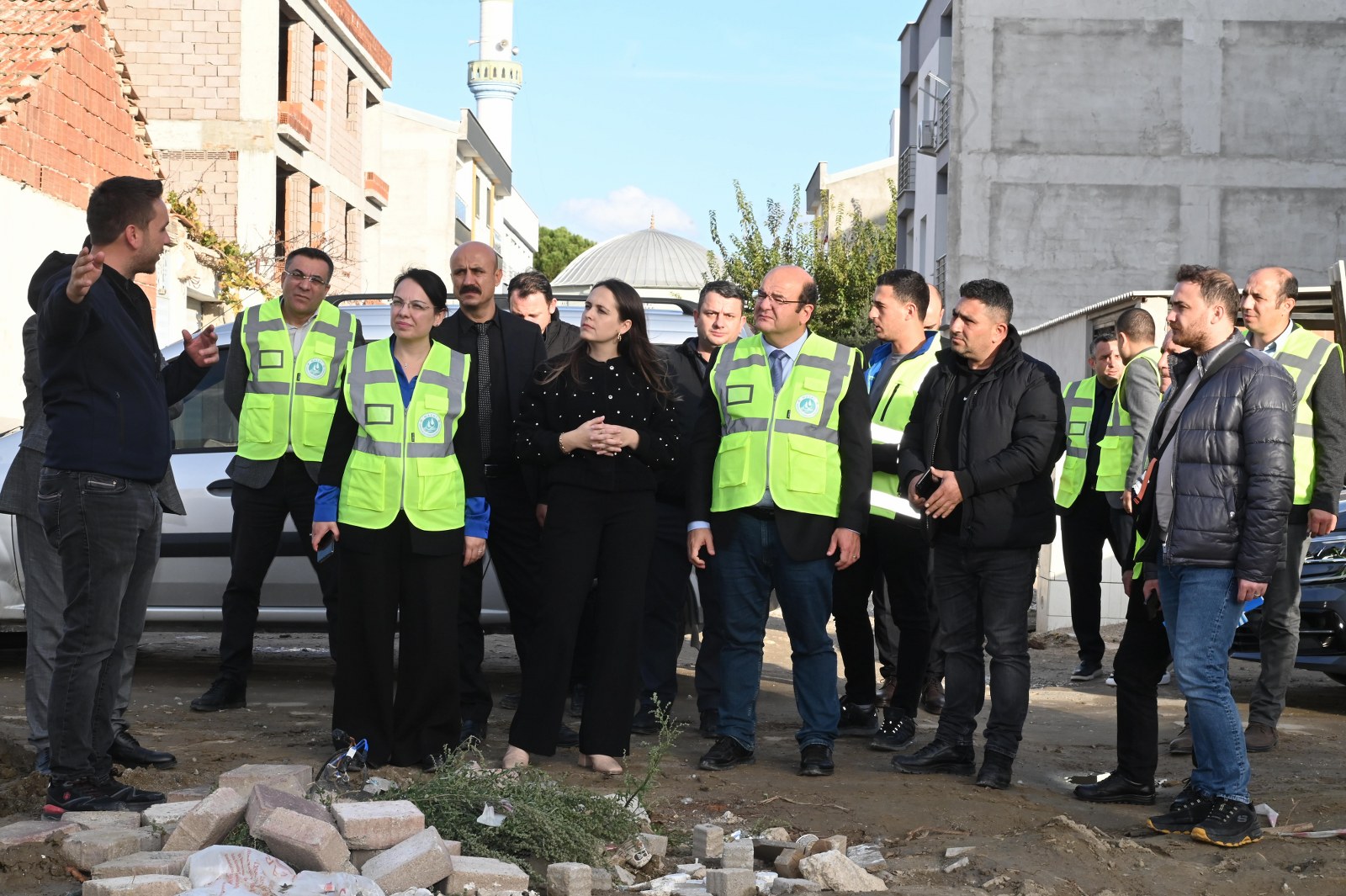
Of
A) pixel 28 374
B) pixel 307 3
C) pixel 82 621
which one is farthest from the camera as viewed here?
pixel 307 3

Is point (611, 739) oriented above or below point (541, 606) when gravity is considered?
below

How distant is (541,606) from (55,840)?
211 centimetres

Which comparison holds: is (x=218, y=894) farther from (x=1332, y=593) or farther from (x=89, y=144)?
(x=89, y=144)

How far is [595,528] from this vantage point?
611 centimetres

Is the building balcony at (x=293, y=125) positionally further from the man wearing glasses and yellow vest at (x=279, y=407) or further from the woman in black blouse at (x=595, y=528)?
the woman in black blouse at (x=595, y=528)

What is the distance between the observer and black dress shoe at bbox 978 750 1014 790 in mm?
6039

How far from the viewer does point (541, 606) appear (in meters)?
6.12

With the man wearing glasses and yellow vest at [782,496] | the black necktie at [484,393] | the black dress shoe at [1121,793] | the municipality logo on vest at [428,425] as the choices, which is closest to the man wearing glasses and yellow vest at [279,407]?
the black necktie at [484,393]

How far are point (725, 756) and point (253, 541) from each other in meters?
2.62

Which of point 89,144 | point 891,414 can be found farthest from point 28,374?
point 89,144

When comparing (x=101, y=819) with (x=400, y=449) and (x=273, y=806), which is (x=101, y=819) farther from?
(x=400, y=449)

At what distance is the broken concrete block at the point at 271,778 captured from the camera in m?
4.84

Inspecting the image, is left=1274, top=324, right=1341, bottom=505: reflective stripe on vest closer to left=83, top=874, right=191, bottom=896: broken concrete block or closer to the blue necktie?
the blue necktie

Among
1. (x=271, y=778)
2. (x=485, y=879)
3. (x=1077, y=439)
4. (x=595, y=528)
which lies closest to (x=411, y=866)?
(x=485, y=879)
